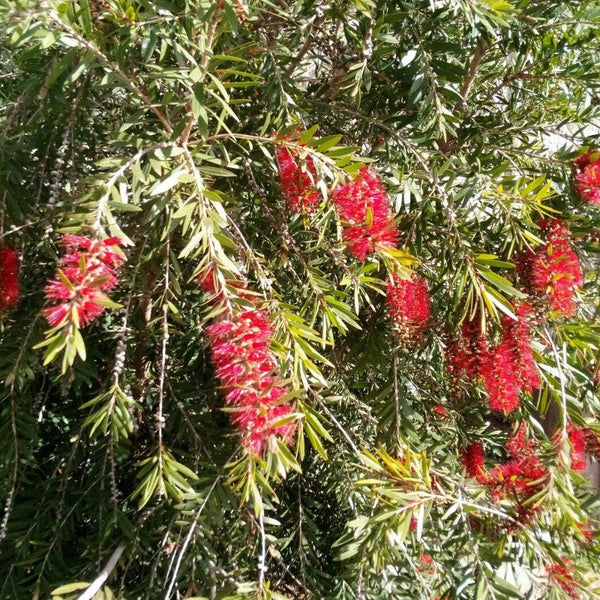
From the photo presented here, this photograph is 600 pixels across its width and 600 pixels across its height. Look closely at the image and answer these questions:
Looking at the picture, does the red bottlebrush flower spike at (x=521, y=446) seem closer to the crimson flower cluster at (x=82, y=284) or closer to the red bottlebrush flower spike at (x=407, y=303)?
the red bottlebrush flower spike at (x=407, y=303)

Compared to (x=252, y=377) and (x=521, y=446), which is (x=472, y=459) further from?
(x=252, y=377)

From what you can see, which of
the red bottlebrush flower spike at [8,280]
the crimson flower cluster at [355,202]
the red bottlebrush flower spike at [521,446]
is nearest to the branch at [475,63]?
the crimson flower cluster at [355,202]

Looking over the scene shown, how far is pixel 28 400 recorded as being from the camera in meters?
1.10

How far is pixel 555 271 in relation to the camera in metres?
0.97

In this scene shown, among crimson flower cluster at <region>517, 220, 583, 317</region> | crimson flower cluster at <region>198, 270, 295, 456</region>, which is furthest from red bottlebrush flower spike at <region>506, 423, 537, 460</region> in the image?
crimson flower cluster at <region>198, 270, 295, 456</region>

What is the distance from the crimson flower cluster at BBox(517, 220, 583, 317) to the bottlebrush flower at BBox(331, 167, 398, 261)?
304 mm

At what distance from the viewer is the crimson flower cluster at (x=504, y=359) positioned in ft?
3.06

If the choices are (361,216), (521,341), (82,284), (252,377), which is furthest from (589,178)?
(82,284)

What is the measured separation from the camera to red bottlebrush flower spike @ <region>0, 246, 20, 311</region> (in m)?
0.86

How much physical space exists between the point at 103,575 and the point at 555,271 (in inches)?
34.5

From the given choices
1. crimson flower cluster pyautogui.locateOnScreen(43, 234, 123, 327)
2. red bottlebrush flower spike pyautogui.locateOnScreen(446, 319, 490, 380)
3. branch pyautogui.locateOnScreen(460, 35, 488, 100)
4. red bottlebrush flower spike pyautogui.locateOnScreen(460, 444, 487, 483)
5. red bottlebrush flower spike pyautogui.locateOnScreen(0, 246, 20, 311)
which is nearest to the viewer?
crimson flower cluster pyautogui.locateOnScreen(43, 234, 123, 327)

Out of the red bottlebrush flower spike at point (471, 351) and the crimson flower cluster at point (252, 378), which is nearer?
the crimson flower cluster at point (252, 378)

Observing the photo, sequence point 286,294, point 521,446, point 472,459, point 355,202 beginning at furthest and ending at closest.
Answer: point 472,459 < point 286,294 < point 521,446 < point 355,202

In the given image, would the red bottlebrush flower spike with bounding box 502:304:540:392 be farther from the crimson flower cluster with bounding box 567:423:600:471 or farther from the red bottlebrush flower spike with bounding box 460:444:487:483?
the red bottlebrush flower spike with bounding box 460:444:487:483
